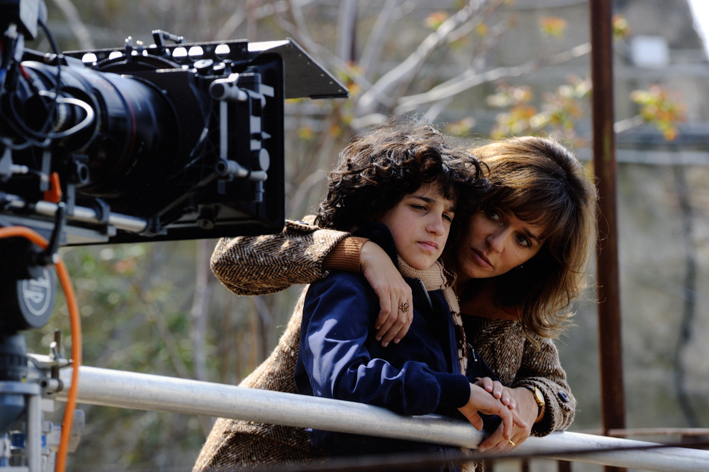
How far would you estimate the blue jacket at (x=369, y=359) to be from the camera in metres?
1.21

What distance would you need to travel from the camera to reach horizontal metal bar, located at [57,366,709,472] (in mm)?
1002

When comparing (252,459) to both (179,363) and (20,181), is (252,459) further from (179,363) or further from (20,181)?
(179,363)

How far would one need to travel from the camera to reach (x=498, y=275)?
176cm

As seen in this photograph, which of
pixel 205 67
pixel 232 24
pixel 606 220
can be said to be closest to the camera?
pixel 205 67

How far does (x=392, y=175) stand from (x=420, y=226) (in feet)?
0.34

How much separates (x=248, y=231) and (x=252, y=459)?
16.4 inches

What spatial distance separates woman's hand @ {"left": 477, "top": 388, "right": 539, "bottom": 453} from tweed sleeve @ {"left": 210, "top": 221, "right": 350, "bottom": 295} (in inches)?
14.1

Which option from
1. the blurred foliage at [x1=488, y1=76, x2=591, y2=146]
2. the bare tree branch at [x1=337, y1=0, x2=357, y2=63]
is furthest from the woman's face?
the bare tree branch at [x1=337, y1=0, x2=357, y2=63]

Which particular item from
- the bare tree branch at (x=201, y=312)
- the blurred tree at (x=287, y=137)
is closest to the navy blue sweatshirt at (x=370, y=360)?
the blurred tree at (x=287, y=137)

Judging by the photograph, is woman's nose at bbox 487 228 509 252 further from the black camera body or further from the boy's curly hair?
the black camera body

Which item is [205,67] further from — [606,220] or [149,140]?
[606,220]

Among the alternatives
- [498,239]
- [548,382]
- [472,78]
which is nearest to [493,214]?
[498,239]

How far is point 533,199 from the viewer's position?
1660mm

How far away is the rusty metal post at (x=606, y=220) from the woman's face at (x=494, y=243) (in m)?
0.80
